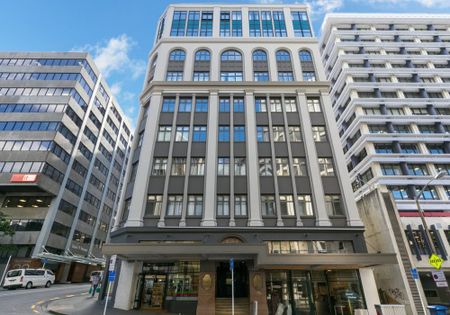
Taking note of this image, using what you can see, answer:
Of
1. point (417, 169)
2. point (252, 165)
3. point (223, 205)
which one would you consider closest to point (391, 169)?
point (417, 169)

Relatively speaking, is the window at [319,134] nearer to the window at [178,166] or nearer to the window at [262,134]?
the window at [262,134]

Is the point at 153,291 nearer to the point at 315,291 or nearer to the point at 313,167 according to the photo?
the point at 315,291

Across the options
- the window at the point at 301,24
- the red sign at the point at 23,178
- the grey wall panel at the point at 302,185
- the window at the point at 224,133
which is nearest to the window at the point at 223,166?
the window at the point at 224,133

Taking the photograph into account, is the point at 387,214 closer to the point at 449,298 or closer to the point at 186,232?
the point at 449,298

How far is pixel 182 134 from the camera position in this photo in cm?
2575

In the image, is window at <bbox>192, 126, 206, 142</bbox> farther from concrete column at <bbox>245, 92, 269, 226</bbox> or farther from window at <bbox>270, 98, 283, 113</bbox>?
window at <bbox>270, 98, 283, 113</bbox>

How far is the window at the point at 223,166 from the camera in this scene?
2361 centimetres

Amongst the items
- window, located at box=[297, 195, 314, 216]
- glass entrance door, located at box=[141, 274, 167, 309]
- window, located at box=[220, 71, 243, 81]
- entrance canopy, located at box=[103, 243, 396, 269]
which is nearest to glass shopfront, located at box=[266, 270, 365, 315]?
entrance canopy, located at box=[103, 243, 396, 269]

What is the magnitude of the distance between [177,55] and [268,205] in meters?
21.5

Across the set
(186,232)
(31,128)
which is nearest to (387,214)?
(186,232)

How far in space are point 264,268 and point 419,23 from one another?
2356 inches

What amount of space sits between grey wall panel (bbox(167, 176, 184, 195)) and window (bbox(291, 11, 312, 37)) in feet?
81.1

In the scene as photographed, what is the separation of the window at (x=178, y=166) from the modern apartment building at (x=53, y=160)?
25516 mm

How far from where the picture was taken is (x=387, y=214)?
2252 centimetres
